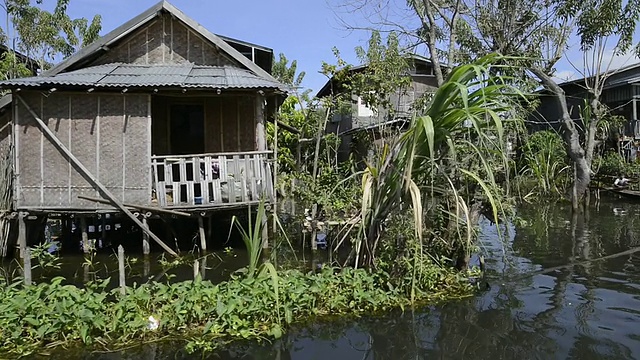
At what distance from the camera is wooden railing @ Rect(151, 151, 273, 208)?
9.52 metres

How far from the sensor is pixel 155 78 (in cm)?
970

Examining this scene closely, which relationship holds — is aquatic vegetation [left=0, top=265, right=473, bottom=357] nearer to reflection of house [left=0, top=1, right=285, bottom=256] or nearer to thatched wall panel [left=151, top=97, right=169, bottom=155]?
reflection of house [left=0, top=1, right=285, bottom=256]

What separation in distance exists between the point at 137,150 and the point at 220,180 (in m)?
1.69

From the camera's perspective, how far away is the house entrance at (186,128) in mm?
12211

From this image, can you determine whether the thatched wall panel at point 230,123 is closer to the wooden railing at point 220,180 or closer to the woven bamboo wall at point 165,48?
the woven bamboo wall at point 165,48

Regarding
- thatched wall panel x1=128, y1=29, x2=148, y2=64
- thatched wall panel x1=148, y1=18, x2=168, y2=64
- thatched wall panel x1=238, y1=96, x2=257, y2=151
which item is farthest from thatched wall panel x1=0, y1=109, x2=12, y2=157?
thatched wall panel x1=238, y1=96, x2=257, y2=151

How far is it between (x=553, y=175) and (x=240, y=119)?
40.8 ft

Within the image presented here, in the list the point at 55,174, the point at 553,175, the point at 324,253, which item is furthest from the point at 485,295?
the point at 553,175

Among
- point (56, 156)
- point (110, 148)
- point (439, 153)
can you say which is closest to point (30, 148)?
point (56, 156)

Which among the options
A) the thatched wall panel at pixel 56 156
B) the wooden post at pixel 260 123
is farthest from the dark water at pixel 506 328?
the thatched wall panel at pixel 56 156

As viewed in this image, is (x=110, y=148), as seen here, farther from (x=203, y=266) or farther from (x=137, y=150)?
(x=203, y=266)

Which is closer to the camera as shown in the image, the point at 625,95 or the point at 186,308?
the point at 186,308

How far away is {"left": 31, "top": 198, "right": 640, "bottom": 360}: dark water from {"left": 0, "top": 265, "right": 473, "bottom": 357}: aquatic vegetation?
0.18 metres

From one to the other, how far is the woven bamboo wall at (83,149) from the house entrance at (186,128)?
256 cm
